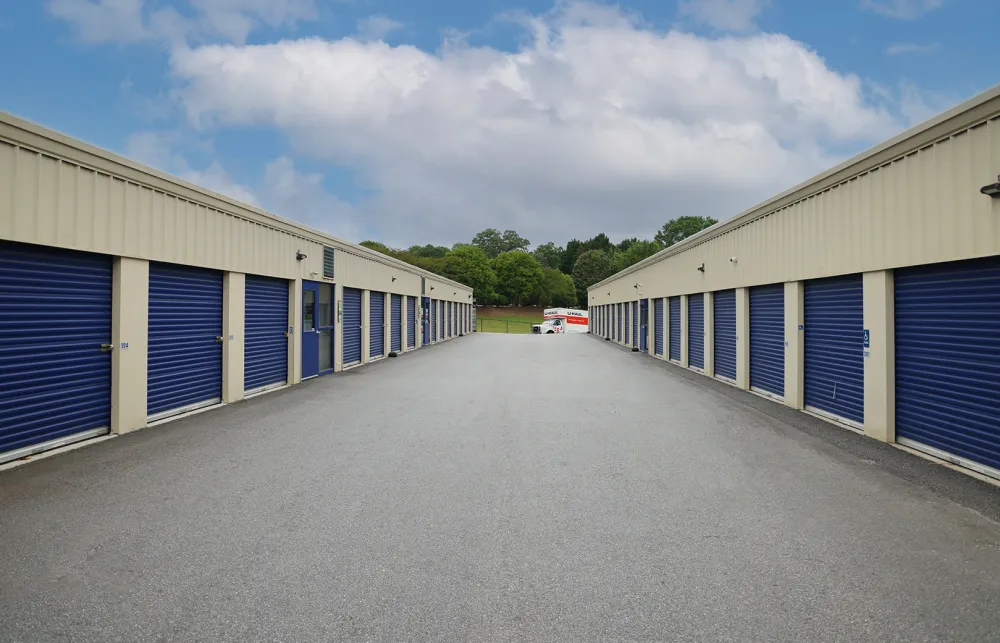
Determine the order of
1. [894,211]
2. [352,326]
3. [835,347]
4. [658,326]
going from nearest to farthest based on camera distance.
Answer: [894,211] < [835,347] < [352,326] < [658,326]

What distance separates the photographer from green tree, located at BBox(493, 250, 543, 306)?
86500mm

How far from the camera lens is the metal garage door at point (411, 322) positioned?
935 inches

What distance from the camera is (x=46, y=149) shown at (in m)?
5.86

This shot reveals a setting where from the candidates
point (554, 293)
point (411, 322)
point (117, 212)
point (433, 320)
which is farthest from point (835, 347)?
point (554, 293)

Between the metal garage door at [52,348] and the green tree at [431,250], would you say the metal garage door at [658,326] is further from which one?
the green tree at [431,250]

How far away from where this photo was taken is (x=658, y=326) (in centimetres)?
2077

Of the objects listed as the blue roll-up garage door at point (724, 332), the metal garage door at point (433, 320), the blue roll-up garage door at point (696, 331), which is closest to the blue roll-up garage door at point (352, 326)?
the blue roll-up garage door at point (696, 331)

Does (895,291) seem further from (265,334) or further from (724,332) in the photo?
(265,334)

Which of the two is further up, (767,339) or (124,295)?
(124,295)

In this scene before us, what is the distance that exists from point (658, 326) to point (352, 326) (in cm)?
1200

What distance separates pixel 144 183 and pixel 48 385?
3034mm

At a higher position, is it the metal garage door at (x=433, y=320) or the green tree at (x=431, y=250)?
the green tree at (x=431, y=250)

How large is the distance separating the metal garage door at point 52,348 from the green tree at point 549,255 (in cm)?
10306

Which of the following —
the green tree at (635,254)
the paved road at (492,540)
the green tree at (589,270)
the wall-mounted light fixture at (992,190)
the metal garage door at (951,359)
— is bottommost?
the paved road at (492,540)
